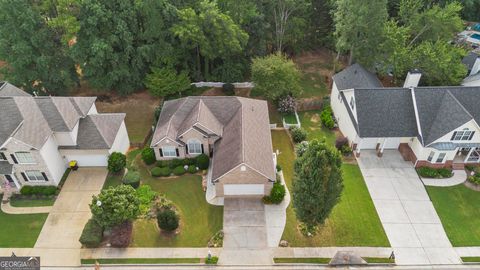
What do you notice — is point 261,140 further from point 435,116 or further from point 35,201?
point 35,201

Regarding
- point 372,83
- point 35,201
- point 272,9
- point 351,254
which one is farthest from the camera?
point 272,9

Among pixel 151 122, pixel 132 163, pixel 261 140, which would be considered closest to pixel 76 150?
pixel 132 163

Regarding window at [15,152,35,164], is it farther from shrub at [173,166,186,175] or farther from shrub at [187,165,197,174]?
shrub at [187,165,197,174]

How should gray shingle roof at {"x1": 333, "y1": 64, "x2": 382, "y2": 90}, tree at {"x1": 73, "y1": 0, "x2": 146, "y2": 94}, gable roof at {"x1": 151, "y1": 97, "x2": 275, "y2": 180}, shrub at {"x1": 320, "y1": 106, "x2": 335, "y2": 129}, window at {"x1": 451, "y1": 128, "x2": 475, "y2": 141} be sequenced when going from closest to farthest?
gable roof at {"x1": 151, "y1": 97, "x2": 275, "y2": 180}
window at {"x1": 451, "y1": 128, "x2": 475, "y2": 141}
tree at {"x1": 73, "y1": 0, "x2": 146, "y2": 94}
gray shingle roof at {"x1": 333, "y1": 64, "x2": 382, "y2": 90}
shrub at {"x1": 320, "y1": 106, "x2": 335, "y2": 129}

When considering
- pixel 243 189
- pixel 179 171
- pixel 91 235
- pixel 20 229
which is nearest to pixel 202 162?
pixel 179 171

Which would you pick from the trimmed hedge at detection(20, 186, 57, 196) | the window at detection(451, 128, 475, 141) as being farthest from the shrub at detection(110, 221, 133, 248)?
the window at detection(451, 128, 475, 141)

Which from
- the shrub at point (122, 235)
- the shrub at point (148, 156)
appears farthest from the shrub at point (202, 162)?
the shrub at point (122, 235)
